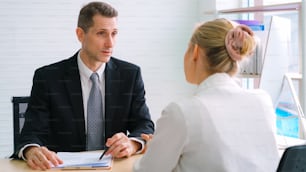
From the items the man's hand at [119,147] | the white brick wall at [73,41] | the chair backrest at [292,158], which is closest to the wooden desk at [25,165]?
the man's hand at [119,147]

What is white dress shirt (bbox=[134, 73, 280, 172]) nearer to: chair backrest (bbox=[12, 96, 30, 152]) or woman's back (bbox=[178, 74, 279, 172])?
woman's back (bbox=[178, 74, 279, 172])

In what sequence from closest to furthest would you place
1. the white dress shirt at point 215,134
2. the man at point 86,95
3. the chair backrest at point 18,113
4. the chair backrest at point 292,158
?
1. the chair backrest at point 292,158
2. the white dress shirt at point 215,134
3. the man at point 86,95
4. the chair backrest at point 18,113

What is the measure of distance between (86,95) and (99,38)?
0.28 m

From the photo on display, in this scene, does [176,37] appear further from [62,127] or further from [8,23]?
[62,127]

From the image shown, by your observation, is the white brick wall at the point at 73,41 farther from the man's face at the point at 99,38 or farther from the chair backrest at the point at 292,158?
the chair backrest at the point at 292,158

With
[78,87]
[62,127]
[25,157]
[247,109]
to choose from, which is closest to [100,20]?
[78,87]

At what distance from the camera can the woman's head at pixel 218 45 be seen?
127cm

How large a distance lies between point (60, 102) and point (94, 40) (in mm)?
334

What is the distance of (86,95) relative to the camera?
1.96m

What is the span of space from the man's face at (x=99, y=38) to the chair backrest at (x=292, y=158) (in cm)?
113

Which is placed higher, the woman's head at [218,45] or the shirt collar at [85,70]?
the woman's head at [218,45]

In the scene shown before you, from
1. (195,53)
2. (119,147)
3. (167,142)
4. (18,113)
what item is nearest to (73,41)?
(18,113)

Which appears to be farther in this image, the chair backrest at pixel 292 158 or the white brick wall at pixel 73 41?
the white brick wall at pixel 73 41

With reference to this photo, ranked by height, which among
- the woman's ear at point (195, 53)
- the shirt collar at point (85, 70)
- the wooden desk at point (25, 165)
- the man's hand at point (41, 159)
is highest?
the woman's ear at point (195, 53)
